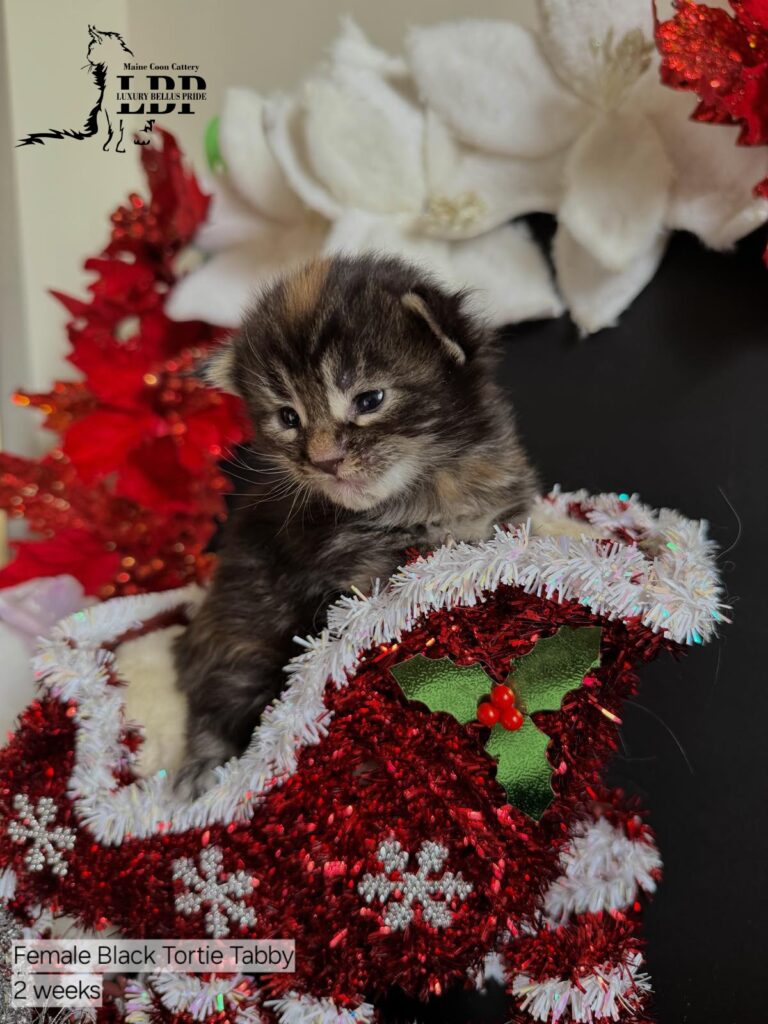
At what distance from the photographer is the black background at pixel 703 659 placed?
96 cm

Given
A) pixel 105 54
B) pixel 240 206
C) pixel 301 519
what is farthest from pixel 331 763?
pixel 105 54

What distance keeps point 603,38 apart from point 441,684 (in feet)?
2.70

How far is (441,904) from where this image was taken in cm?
71

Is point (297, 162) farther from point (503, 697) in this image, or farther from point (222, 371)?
point (503, 697)

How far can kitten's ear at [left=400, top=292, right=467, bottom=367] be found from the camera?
757mm

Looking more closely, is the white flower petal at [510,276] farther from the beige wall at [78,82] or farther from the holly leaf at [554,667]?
the holly leaf at [554,667]

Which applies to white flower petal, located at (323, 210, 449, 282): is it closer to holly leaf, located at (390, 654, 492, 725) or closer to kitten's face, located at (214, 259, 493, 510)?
kitten's face, located at (214, 259, 493, 510)

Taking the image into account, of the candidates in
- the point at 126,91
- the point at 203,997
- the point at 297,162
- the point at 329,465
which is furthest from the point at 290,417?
the point at 126,91

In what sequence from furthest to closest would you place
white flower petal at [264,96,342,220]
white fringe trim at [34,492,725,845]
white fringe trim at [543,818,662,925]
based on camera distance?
1. white flower petal at [264,96,342,220]
2. white fringe trim at [543,818,662,925]
3. white fringe trim at [34,492,725,845]

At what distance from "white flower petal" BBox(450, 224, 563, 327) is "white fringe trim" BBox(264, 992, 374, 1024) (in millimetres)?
853

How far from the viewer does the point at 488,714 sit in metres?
0.69

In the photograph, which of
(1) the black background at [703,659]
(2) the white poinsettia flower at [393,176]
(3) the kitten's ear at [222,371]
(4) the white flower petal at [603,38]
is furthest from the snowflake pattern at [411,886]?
(4) the white flower petal at [603,38]

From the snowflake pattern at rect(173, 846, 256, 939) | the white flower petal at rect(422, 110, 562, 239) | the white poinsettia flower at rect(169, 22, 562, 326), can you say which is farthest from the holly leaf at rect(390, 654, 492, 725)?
the white flower petal at rect(422, 110, 562, 239)

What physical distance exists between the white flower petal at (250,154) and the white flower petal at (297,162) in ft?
0.21
